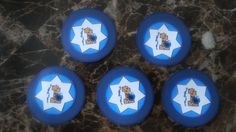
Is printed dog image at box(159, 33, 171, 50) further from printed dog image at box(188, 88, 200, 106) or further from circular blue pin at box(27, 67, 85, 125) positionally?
circular blue pin at box(27, 67, 85, 125)

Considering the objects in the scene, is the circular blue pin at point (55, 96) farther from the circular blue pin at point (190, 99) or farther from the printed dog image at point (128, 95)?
the circular blue pin at point (190, 99)

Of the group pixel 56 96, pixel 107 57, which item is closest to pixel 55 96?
pixel 56 96

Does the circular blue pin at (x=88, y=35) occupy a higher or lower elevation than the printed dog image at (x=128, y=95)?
higher

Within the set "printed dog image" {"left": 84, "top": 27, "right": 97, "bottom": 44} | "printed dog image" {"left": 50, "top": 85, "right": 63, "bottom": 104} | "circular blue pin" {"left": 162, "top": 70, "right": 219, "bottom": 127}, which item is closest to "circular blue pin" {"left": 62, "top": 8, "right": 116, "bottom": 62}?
"printed dog image" {"left": 84, "top": 27, "right": 97, "bottom": 44}

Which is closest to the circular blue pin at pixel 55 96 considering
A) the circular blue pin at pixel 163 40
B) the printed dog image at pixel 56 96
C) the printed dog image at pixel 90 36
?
the printed dog image at pixel 56 96

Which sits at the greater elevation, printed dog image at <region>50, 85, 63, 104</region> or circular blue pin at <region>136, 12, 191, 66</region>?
circular blue pin at <region>136, 12, 191, 66</region>

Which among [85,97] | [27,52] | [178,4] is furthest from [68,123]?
[178,4]

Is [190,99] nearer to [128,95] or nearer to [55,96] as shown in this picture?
[128,95]
